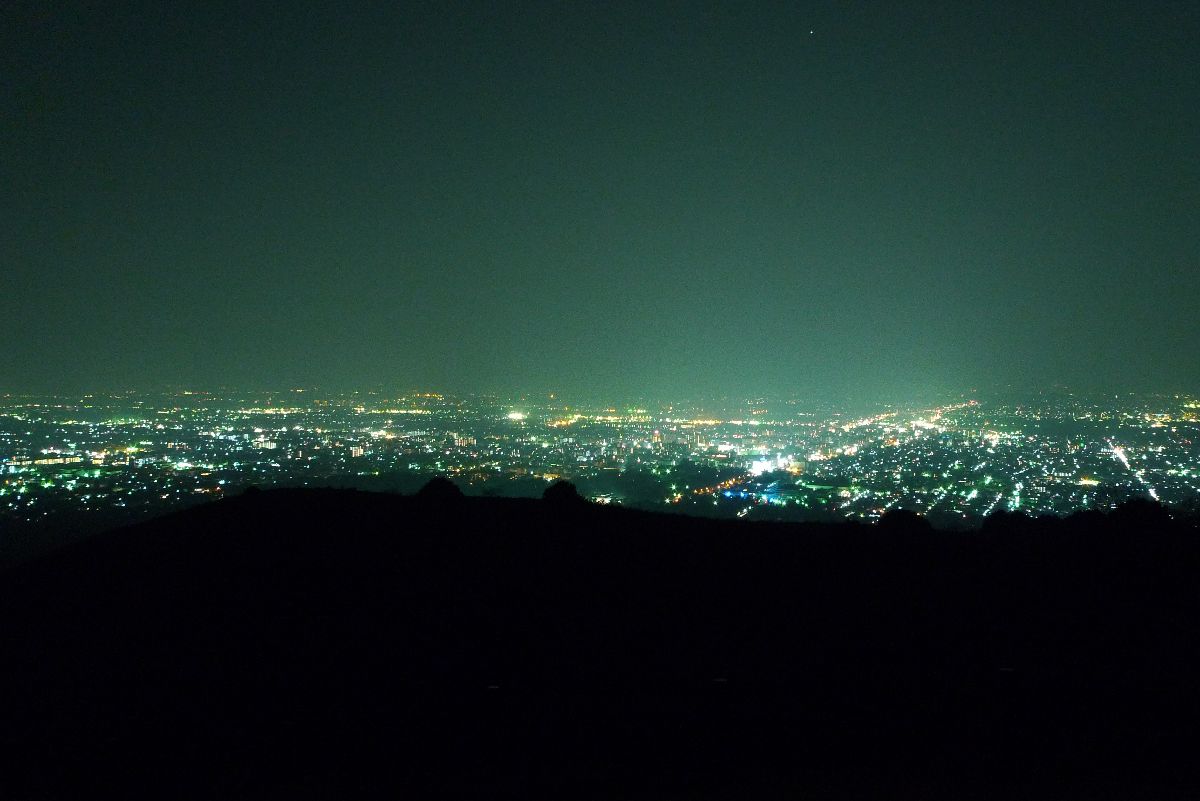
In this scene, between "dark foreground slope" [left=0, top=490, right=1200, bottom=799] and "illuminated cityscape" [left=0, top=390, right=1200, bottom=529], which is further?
"illuminated cityscape" [left=0, top=390, right=1200, bottom=529]

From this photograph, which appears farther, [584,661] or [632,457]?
[632,457]

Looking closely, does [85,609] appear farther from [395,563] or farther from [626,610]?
[626,610]

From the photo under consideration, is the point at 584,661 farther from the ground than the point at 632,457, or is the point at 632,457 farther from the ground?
the point at 584,661

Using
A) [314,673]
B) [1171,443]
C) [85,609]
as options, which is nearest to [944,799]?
[314,673]

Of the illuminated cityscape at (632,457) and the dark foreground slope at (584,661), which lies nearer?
the dark foreground slope at (584,661)
